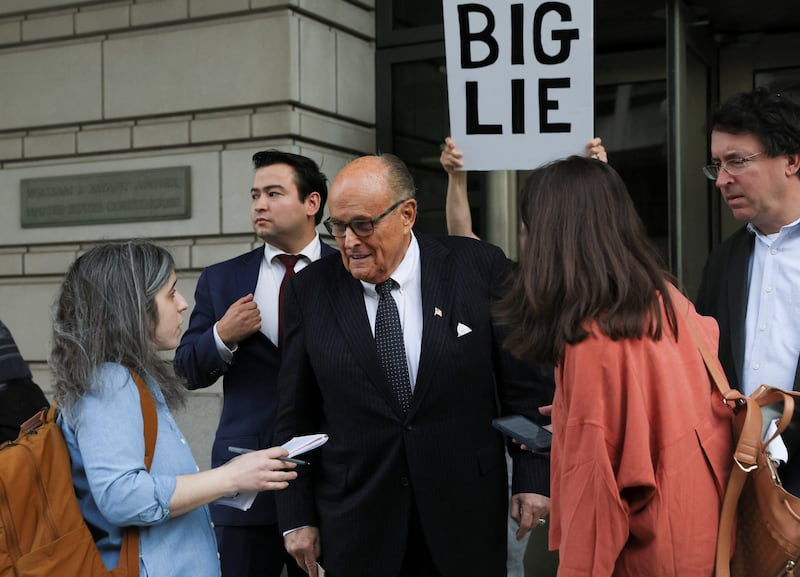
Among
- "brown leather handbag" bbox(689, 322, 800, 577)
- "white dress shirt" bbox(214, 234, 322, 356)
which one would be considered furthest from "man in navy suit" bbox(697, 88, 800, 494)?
"white dress shirt" bbox(214, 234, 322, 356)

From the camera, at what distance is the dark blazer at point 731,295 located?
11.9 ft

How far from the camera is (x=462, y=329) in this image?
11.8 ft

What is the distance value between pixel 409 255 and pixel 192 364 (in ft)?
3.75

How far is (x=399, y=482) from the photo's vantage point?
355 cm

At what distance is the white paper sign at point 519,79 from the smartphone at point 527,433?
129 cm

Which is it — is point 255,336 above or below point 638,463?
above

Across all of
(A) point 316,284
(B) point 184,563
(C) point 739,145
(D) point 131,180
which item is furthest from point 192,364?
(D) point 131,180

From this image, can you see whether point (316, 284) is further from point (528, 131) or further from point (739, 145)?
point (739, 145)

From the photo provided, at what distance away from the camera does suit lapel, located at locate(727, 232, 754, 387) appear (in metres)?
3.63

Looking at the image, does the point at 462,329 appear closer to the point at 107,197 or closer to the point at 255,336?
the point at 255,336

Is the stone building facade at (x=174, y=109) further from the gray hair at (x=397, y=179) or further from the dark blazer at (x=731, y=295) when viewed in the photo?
the dark blazer at (x=731, y=295)

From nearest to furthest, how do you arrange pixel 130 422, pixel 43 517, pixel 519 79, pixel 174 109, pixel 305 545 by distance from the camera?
pixel 43 517 → pixel 130 422 → pixel 305 545 → pixel 519 79 → pixel 174 109

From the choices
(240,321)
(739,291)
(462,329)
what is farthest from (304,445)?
(739,291)

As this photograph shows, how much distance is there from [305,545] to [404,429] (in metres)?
0.54
